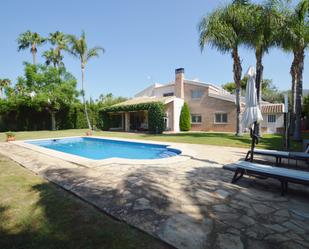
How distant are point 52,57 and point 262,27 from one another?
30.8 meters

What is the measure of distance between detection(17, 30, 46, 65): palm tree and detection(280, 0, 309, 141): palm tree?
33.9 metres

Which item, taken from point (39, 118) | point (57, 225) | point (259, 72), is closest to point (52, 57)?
point (39, 118)

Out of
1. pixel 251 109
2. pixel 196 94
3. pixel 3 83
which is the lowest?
pixel 251 109

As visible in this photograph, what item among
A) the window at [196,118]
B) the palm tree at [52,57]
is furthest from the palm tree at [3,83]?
the window at [196,118]

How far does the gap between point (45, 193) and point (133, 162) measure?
349 cm

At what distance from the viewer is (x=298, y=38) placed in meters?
13.8

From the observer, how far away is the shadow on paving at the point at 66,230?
2527 mm

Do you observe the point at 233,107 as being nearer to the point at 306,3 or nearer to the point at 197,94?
the point at 197,94

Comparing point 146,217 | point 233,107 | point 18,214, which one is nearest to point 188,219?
point 146,217

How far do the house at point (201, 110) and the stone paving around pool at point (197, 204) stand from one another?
672 inches

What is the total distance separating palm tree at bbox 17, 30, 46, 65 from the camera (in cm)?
2952

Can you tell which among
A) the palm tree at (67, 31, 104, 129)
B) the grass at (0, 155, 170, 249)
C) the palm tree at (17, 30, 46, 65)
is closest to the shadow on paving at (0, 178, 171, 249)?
the grass at (0, 155, 170, 249)

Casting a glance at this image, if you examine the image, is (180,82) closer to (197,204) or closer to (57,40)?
(57,40)

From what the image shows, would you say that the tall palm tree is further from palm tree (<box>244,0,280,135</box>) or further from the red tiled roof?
the red tiled roof
